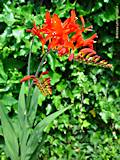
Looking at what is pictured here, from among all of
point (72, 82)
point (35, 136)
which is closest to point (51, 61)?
point (72, 82)

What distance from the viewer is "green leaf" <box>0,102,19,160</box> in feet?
7.99

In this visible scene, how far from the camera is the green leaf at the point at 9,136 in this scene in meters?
2.44

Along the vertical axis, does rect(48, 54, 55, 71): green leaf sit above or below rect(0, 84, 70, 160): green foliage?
above

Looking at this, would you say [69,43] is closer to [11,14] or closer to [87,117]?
[11,14]

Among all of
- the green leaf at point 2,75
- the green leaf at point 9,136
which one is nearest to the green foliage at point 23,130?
the green leaf at point 9,136

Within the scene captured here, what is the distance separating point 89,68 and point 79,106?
0.35 metres

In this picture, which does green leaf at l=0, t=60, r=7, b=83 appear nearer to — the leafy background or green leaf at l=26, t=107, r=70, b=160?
the leafy background

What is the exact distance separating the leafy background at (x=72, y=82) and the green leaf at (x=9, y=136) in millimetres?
806

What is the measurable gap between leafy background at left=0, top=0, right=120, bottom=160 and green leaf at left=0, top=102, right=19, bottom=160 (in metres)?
0.81

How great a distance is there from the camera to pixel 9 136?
248cm

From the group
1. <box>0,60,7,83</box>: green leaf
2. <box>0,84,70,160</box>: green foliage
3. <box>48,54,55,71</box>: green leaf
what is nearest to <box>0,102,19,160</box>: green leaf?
<box>0,84,70,160</box>: green foliage

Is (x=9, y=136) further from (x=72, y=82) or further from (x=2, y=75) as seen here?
(x=72, y=82)

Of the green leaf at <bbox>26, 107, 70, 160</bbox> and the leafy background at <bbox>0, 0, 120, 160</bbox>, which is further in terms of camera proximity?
the leafy background at <bbox>0, 0, 120, 160</bbox>

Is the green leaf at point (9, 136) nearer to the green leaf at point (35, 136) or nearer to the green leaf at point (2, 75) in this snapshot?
the green leaf at point (35, 136)
